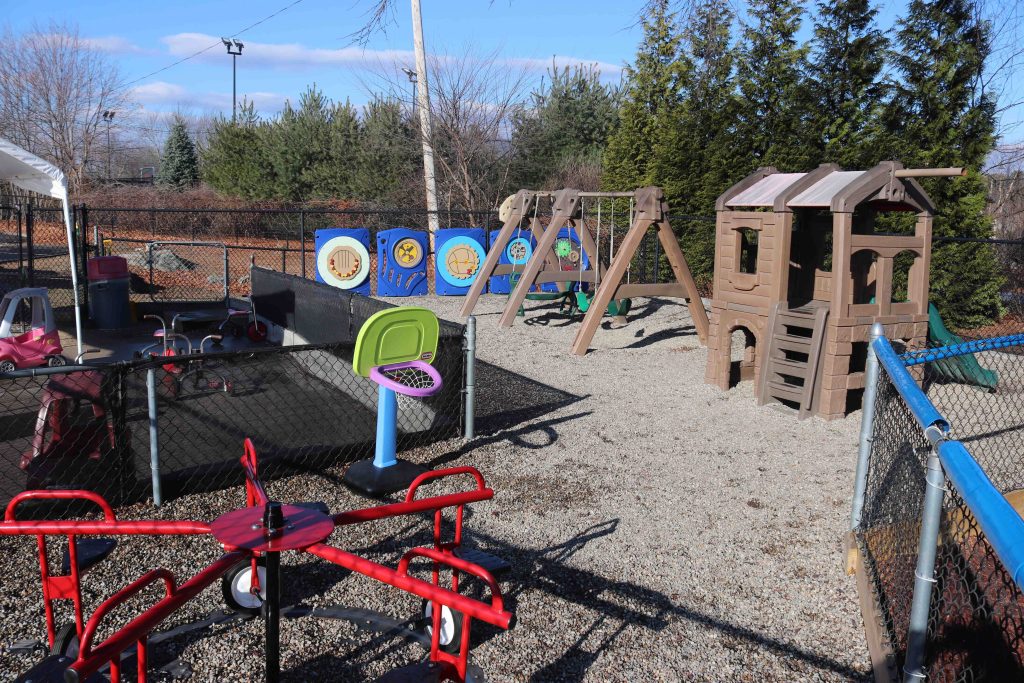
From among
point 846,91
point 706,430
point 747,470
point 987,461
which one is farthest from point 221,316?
point 846,91

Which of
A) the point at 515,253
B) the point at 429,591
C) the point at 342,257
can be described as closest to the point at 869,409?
the point at 429,591

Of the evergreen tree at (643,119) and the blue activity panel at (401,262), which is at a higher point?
the evergreen tree at (643,119)

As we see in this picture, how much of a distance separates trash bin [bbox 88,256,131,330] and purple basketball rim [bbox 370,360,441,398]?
318 inches

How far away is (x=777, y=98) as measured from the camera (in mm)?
15547

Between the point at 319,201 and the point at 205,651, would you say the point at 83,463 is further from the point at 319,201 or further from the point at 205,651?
the point at 319,201

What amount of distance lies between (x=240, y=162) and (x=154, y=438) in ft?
91.6

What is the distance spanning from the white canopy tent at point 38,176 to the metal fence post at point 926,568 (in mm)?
8189

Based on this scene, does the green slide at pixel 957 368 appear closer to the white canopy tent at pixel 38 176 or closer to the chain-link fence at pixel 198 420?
the chain-link fence at pixel 198 420

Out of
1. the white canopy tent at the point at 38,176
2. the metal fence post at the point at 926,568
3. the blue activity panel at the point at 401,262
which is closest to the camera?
the metal fence post at the point at 926,568

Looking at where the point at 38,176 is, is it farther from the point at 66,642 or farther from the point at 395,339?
the point at 66,642

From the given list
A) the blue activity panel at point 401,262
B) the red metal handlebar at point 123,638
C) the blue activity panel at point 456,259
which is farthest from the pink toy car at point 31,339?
the blue activity panel at point 456,259

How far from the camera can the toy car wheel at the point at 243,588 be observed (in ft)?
11.7

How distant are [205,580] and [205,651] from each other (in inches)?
44.6

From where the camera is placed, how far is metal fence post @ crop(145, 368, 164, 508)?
4715 millimetres
